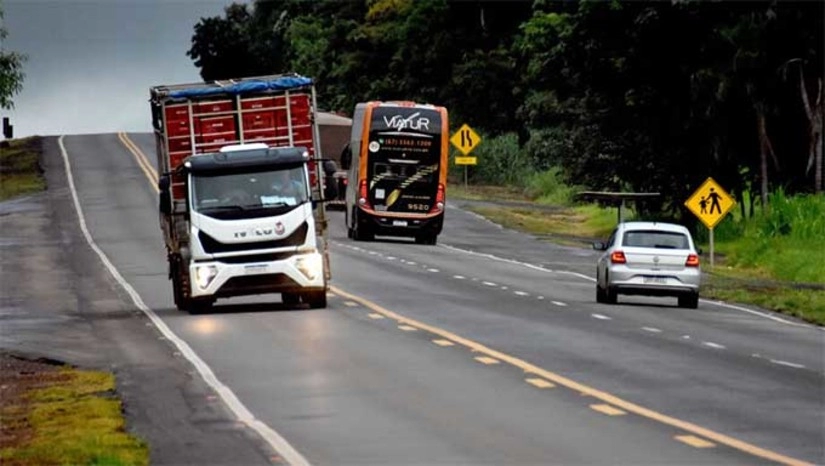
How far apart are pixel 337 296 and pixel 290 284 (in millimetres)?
5693

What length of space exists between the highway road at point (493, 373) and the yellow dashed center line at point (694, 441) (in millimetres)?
30

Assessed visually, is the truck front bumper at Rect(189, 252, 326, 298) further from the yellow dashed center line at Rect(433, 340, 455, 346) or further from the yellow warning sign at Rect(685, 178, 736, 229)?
the yellow warning sign at Rect(685, 178, 736, 229)

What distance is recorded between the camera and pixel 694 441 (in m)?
17.6

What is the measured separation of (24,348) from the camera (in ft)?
99.0

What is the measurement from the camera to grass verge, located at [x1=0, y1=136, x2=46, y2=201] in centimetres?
8939

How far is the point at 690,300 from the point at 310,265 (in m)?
8.21

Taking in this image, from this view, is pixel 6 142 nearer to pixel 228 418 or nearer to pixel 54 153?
pixel 54 153

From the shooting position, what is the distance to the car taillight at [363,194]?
62.0 meters

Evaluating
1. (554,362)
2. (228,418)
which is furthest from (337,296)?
(228,418)

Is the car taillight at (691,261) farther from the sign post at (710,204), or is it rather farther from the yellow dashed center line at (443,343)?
the sign post at (710,204)

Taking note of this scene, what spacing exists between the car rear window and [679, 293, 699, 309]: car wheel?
866 millimetres

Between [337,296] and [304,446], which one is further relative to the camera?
[337,296]

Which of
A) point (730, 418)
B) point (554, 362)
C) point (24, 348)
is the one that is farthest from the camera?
point (24, 348)

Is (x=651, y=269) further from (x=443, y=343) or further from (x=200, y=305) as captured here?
(x=443, y=343)
